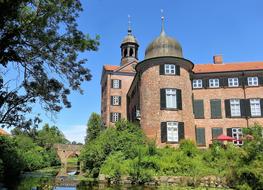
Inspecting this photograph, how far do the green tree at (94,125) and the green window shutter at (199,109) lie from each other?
2005cm

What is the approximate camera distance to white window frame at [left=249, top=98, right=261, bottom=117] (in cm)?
3428

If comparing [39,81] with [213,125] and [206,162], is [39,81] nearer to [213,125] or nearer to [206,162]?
[206,162]

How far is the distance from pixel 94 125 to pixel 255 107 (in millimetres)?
26628

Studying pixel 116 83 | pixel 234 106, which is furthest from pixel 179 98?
pixel 116 83

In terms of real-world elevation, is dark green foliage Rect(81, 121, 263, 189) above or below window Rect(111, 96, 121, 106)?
below

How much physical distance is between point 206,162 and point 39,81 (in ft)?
52.6

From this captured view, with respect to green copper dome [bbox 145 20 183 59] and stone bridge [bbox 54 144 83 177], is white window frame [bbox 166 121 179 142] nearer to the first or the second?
green copper dome [bbox 145 20 183 59]

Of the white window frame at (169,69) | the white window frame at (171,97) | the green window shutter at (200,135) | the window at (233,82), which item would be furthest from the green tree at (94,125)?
the window at (233,82)

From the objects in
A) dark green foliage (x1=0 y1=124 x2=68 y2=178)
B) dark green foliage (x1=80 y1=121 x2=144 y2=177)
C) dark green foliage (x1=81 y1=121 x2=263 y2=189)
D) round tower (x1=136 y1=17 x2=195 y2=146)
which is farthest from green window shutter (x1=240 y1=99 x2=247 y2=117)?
dark green foliage (x1=0 y1=124 x2=68 y2=178)

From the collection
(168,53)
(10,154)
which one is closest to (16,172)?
(10,154)

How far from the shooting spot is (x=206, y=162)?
80.0 feet

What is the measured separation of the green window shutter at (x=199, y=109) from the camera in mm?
35000

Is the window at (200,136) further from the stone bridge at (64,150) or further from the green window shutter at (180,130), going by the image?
the stone bridge at (64,150)

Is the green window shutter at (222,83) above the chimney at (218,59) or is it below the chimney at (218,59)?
below
